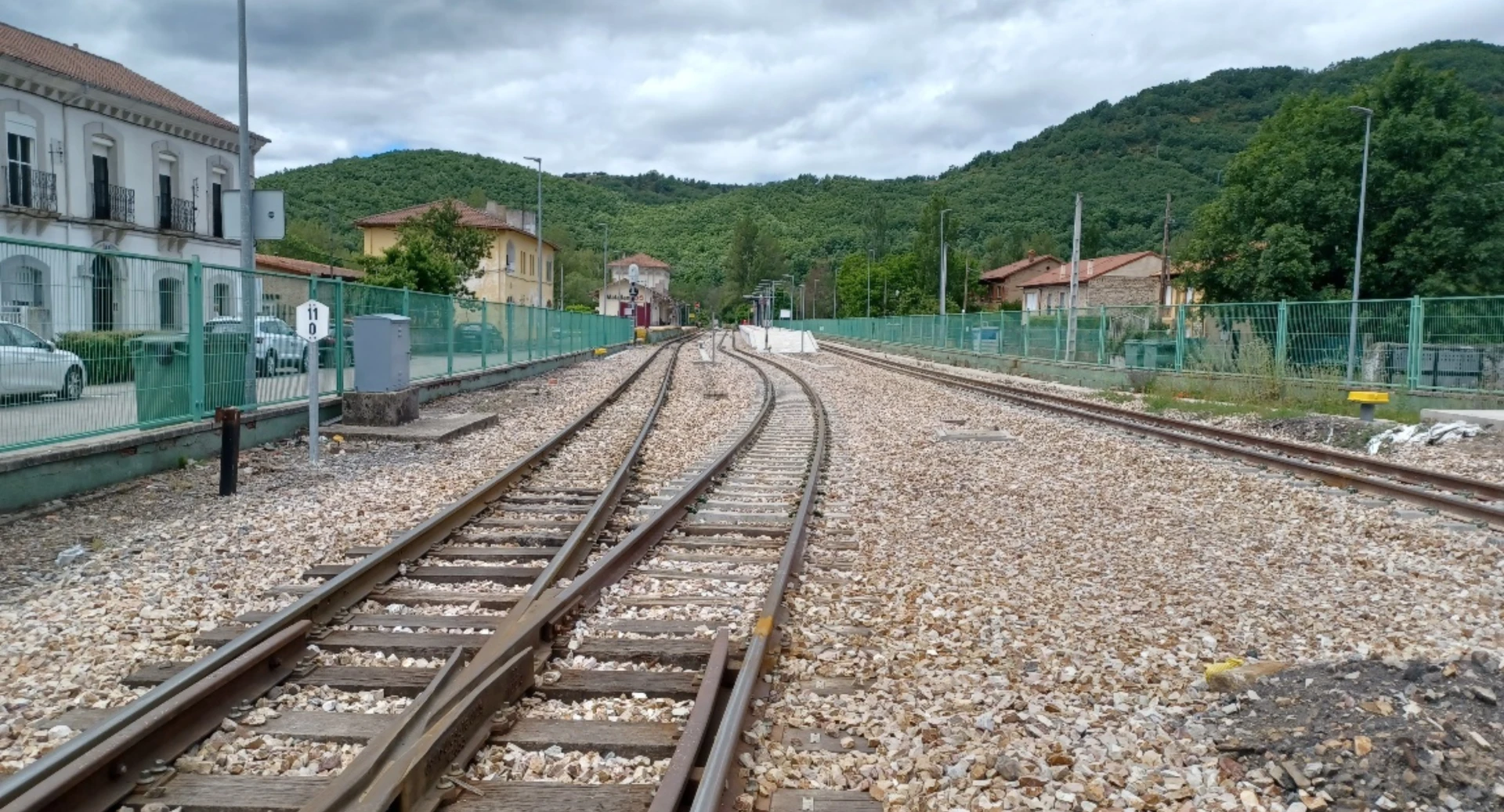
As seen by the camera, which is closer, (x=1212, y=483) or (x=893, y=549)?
(x=893, y=549)

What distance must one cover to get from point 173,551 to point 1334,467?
12.0 metres

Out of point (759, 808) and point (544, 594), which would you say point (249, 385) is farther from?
point (759, 808)

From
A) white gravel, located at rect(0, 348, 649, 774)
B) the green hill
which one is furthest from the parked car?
the green hill

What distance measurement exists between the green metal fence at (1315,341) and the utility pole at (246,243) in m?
19.0

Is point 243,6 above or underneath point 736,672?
above

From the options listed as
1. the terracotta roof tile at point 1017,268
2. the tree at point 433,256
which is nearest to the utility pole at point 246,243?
the tree at point 433,256

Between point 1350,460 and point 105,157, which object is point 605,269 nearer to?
point 105,157

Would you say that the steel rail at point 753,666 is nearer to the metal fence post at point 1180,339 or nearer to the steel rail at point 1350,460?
the steel rail at point 1350,460

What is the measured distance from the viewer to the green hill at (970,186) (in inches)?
3949

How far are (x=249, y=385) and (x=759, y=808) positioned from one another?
10.4 metres

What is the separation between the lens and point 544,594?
5871 mm

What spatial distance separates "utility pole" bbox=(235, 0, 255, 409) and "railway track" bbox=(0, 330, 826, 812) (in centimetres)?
542

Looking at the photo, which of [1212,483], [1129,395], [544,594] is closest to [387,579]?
[544,594]

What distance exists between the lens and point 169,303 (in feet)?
33.8
